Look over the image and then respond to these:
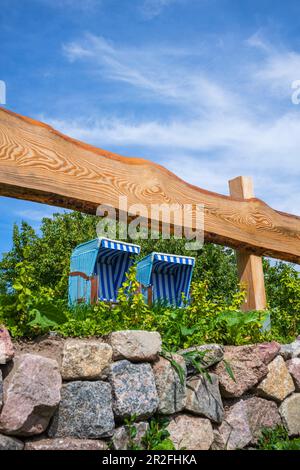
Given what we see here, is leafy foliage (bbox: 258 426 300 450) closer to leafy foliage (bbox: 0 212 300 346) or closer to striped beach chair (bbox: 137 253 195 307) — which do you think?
leafy foliage (bbox: 0 212 300 346)

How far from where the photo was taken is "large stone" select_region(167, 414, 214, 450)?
3.46 meters

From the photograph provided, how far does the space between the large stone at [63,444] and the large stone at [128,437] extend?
140 millimetres

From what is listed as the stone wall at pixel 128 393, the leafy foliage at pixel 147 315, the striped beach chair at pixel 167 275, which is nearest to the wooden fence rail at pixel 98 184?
the leafy foliage at pixel 147 315

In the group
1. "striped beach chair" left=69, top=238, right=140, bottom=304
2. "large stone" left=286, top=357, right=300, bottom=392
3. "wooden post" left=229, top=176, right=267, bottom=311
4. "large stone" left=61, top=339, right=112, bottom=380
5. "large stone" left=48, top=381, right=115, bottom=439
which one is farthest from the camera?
"striped beach chair" left=69, top=238, right=140, bottom=304

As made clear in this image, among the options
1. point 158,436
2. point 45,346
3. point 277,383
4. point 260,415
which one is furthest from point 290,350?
point 45,346

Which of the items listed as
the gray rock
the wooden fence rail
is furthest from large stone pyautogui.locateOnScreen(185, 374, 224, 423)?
the wooden fence rail

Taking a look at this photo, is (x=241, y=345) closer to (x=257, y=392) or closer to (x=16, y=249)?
(x=257, y=392)

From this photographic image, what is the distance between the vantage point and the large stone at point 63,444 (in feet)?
9.70

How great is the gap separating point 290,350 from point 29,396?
2.58 meters

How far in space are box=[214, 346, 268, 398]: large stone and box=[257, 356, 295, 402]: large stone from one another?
92mm

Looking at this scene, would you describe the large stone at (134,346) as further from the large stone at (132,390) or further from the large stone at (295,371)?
the large stone at (295,371)

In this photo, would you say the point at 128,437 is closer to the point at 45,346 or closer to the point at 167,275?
the point at 45,346

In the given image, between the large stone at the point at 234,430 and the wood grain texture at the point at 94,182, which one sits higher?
the wood grain texture at the point at 94,182

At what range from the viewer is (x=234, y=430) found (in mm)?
3852
